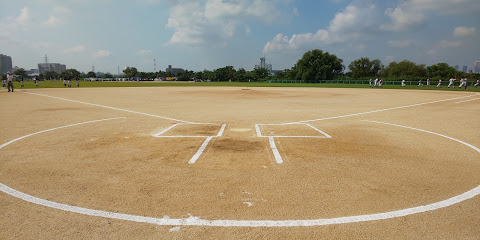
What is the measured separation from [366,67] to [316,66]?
126 ft

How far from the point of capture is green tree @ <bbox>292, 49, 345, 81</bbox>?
9689 cm

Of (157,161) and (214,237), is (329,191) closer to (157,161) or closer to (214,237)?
(214,237)

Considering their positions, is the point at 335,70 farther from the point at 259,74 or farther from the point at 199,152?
the point at 199,152

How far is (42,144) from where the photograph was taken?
6922 millimetres

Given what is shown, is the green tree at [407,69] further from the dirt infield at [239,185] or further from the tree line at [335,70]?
the dirt infield at [239,185]

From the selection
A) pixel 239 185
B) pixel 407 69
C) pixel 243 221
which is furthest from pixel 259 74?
pixel 243 221

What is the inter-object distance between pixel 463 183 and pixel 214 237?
4.59m

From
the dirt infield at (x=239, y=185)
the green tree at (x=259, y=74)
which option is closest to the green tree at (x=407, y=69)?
the green tree at (x=259, y=74)

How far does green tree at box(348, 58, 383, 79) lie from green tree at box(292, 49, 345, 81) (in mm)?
24872

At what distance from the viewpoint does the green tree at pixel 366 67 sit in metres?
120

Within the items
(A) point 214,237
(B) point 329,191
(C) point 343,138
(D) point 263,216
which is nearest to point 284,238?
(D) point 263,216

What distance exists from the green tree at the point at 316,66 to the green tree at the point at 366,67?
24872 mm

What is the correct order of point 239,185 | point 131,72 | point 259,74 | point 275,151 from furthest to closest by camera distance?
point 131,72 → point 259,74 → point 275,151 → point 239,185

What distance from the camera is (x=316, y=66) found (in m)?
99.3
